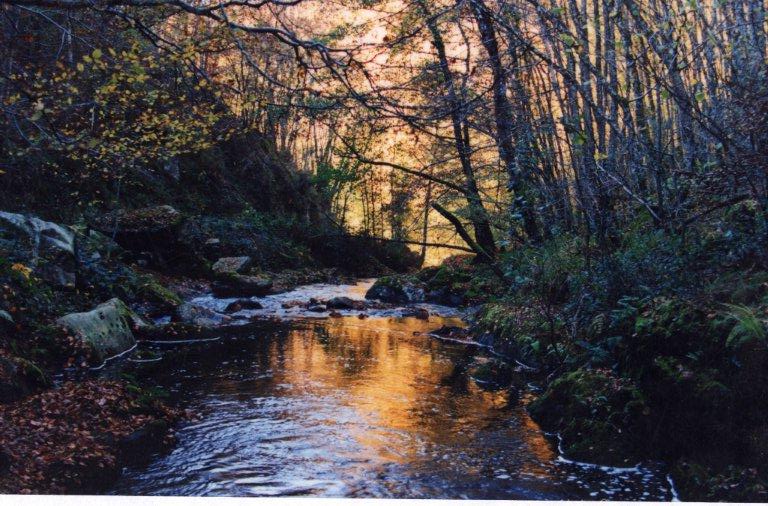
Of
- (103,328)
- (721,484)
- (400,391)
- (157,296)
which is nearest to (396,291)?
(157,296)

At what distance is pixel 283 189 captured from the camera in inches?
914

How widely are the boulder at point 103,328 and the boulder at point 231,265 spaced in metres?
6.16

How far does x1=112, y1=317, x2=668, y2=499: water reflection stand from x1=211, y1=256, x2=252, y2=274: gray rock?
22.7ft

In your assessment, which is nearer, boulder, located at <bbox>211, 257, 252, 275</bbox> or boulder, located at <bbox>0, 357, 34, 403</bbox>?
boulder, located at <bbox>0, 357, 34, 403</bbox>

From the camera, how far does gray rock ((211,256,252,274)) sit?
1419cm

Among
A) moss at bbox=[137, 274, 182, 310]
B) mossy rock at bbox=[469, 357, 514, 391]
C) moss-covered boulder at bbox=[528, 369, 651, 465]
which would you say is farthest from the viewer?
moss at bbox=[137, 274, 182, 310]

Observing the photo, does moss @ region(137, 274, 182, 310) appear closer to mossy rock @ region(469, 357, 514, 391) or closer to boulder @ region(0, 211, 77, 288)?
boulder @ region(0, 211, 77, 288)

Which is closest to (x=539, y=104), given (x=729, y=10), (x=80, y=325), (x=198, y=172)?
(x=729, y=10)

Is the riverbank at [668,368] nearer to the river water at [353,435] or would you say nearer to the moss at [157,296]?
the river water at [353,435]

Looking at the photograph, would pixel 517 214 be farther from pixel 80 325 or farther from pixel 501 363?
pixel 80 325

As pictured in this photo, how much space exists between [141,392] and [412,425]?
2568 mm

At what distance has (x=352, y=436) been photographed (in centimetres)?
453

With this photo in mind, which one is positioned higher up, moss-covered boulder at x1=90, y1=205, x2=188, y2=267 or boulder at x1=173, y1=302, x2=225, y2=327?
moss-covered boulder at x1=90, y1=205, x2=188, y2=267

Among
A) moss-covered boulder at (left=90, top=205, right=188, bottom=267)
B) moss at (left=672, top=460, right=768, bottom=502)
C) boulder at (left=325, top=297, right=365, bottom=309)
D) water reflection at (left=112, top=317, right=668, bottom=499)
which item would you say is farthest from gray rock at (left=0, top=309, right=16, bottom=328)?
moss-covered boulder at (left=90, top=205, right=188, bottom=267)
